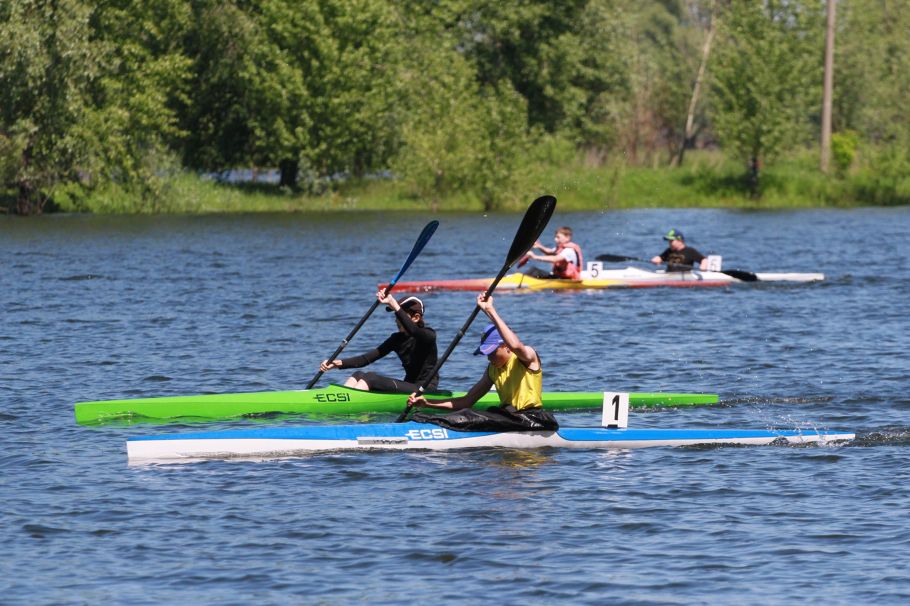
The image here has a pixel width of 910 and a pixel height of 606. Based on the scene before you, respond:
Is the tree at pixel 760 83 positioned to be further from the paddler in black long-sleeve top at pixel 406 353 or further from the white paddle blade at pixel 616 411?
the white paddle blade at pixel 616 411

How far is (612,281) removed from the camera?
29.2m

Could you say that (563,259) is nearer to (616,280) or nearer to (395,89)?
(616,280)

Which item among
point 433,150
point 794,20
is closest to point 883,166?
point 794,20

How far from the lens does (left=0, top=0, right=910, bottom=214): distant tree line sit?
154 ft

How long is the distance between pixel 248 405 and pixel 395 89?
135 feet

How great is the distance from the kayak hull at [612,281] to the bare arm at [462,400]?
1390cm

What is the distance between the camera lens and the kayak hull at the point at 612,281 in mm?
28312

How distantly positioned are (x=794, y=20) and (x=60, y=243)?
37.2 m

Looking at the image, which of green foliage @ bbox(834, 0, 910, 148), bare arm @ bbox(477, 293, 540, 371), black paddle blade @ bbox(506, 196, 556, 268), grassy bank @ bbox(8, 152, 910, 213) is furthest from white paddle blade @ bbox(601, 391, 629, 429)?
green foliage @ bbox(834, 0, 910, 148)

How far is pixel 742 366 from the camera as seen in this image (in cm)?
1966

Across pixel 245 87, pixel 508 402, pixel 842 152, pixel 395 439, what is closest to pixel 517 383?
pixel 508 402

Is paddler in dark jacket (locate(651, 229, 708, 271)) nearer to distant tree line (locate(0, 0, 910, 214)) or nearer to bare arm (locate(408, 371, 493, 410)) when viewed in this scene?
bare arm (locate(408, 371, 493, 410))

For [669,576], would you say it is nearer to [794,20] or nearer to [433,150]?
[433,150]

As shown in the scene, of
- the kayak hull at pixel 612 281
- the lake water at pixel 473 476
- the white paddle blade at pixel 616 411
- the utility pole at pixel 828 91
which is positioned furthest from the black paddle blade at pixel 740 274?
the utility pole at pixel 828 91
